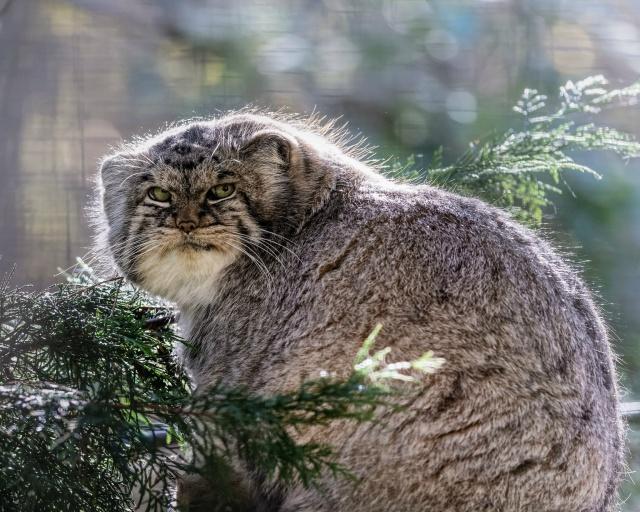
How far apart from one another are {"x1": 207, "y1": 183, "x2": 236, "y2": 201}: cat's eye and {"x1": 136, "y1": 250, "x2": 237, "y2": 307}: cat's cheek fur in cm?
20

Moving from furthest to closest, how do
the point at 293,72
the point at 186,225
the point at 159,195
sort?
the point at 293,72, the point at 159,195, the point at 186,225

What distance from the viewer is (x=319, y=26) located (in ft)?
28.0

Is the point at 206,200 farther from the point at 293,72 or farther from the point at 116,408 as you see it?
the point at 293,72

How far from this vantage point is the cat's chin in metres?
3.53

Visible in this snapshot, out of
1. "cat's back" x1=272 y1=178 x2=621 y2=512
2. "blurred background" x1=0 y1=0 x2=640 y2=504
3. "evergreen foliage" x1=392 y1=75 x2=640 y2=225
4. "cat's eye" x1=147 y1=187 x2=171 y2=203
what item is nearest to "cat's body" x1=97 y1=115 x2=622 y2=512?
"cat's back" x1=272 y1=178 x2=621 y2=512

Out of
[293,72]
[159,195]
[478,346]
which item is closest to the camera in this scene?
[478,346]

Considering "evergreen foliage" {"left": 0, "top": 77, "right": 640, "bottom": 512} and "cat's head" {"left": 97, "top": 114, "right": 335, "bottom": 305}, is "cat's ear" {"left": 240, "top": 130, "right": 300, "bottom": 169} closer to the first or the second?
"cat's head" {"left": 97, "top": 114, "right": 335, "bottom": 305}

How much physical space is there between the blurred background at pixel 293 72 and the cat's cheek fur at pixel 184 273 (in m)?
2.81

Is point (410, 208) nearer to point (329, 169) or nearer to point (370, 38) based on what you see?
point (329, 169)

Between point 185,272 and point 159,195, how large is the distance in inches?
12.1

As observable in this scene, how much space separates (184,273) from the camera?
11.8ft

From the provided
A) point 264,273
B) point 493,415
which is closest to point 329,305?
point 264,273

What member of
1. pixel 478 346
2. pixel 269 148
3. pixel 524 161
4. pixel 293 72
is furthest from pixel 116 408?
pixel 293 72

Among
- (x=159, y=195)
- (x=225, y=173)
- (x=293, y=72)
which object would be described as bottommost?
(x=293, y=72)
